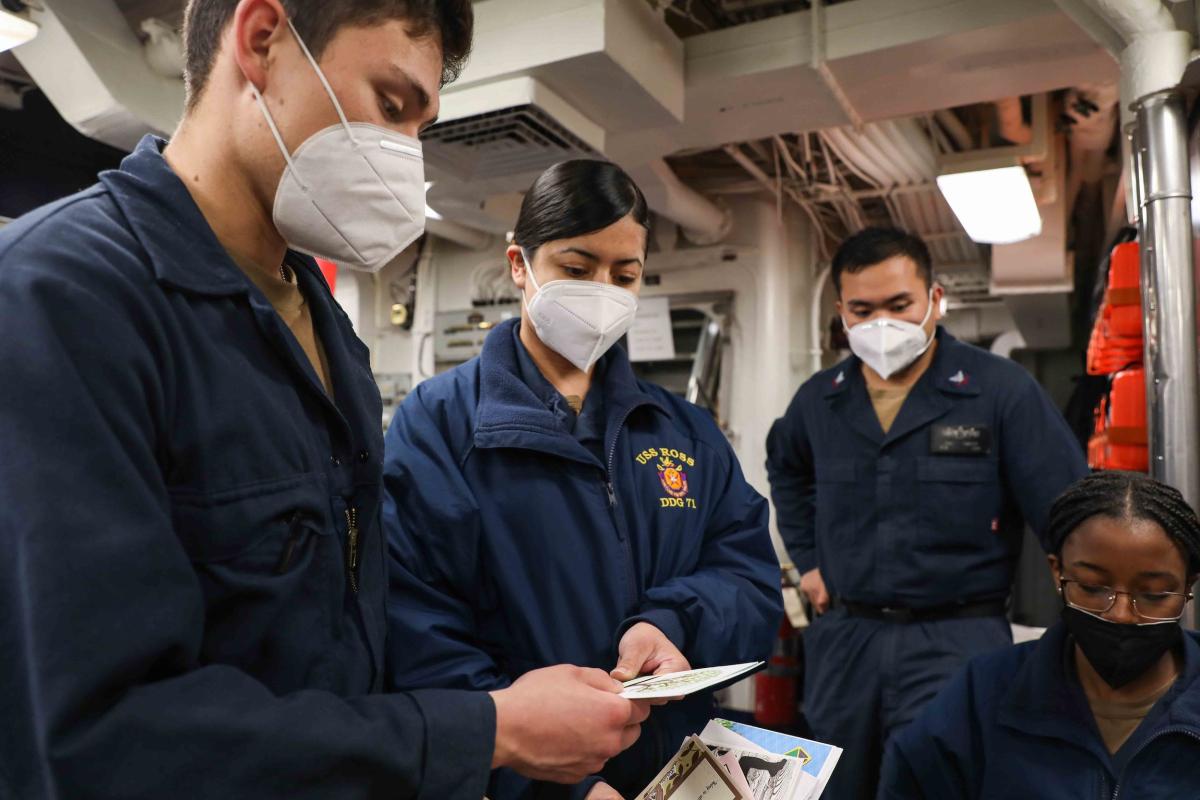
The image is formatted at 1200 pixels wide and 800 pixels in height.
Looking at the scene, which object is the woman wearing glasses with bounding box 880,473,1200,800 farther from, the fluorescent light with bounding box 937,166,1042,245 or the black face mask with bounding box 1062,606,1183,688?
the fluorescent light with bounding box 937,166,1042,245

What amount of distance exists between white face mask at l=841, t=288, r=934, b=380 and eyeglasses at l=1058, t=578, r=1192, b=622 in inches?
44.9

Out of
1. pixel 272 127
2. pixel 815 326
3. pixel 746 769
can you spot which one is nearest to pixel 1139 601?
pixel 746 769

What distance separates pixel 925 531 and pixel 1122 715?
0.93m

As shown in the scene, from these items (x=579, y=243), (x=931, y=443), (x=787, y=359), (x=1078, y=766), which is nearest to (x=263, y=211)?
(x=579, y=243)

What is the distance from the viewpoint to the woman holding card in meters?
1.31

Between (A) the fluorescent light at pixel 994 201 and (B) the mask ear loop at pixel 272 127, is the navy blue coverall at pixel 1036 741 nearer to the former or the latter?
(B) the mask ear loop at pixel 272 127

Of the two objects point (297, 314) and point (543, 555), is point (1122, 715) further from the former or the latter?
point (297, 314)

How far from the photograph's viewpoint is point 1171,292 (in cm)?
202

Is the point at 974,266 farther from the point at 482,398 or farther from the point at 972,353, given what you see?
the point at 482,398

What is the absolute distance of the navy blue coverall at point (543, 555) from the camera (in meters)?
1.30

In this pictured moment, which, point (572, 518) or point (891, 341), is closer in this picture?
point (572, 518)

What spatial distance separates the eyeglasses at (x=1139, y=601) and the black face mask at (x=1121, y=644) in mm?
15

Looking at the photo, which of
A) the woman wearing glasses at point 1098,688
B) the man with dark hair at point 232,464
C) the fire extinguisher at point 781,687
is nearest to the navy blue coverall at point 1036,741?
the woman wearing glasses at point 1098,688

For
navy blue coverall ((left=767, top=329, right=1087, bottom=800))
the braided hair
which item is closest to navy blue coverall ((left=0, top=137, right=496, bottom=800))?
the braided hair
